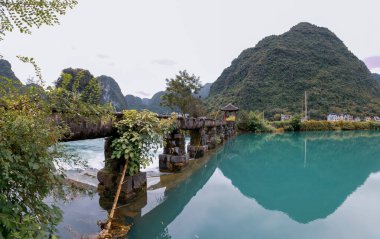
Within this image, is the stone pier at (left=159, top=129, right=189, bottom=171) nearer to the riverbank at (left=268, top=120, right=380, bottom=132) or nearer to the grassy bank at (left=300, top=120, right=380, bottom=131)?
the riverbank at (left=268, top=120, right=380, bottom=132)

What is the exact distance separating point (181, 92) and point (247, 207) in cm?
2250

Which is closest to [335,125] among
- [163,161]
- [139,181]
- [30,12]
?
[163,161]

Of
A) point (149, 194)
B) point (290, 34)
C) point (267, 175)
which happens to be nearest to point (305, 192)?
point (267, 175)

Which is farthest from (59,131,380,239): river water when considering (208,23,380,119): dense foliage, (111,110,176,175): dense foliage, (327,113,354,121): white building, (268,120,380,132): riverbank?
(208,23,380,119): dense foliage

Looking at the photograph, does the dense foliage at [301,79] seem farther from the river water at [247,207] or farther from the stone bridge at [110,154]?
the stone bridge at [110,154]

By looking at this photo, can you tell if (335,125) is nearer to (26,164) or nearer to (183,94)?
(183,94)

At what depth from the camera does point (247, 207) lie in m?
4.87

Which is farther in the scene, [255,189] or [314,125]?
[314,125]

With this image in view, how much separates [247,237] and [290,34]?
289 feet

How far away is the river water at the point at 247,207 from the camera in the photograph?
3.71 meters

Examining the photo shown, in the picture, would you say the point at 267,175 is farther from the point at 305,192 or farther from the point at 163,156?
the point at 163,156

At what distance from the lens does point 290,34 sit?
260 ft

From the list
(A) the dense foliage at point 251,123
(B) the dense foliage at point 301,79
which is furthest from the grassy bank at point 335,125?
(B) the dense foliage at point 301,79

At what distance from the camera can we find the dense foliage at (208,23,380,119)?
50.8 meters
